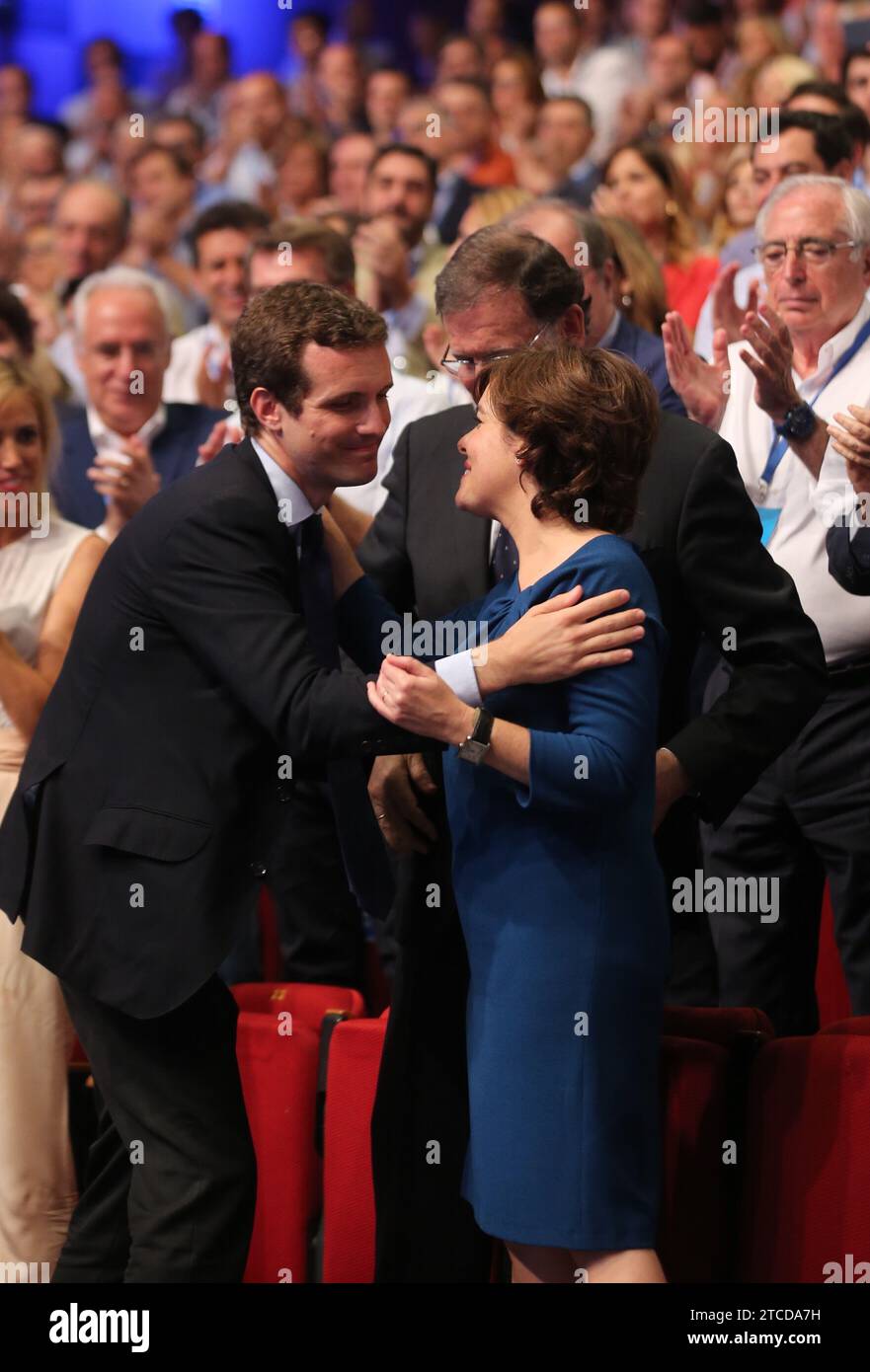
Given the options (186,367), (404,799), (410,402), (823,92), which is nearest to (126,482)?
(410,402)

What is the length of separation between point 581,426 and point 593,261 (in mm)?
1719

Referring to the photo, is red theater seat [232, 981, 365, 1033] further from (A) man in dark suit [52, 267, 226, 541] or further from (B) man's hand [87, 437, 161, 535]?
(A) man in dark suit [52, 267, 226, 541]

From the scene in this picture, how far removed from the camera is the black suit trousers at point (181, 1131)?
8.82ft

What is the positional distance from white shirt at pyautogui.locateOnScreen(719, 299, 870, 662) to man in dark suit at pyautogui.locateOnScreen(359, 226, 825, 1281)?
0.69 metres

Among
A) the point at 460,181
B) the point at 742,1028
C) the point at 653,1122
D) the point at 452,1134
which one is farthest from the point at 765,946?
the point at 460,181

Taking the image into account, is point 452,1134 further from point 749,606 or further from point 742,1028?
point 749,606

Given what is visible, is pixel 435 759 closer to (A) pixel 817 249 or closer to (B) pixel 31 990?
(B) pixel 31 990

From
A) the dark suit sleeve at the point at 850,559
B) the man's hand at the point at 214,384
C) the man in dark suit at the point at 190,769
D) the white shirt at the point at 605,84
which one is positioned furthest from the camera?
the white shirt at the point at 605,84

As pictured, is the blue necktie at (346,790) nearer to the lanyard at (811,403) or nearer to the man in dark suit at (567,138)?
the lanyard at (811,403)

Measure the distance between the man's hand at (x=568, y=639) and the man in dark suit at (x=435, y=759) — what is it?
1.36 feet

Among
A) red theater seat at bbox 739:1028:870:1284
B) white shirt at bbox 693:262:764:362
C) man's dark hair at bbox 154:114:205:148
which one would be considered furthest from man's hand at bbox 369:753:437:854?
man's dark hair at bbox 154:114:205:148

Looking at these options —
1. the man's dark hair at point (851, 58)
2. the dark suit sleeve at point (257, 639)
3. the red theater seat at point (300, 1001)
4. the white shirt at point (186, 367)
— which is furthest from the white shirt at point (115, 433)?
the man's dark hair at point (851, 58)

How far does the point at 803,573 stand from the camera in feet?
12.1
